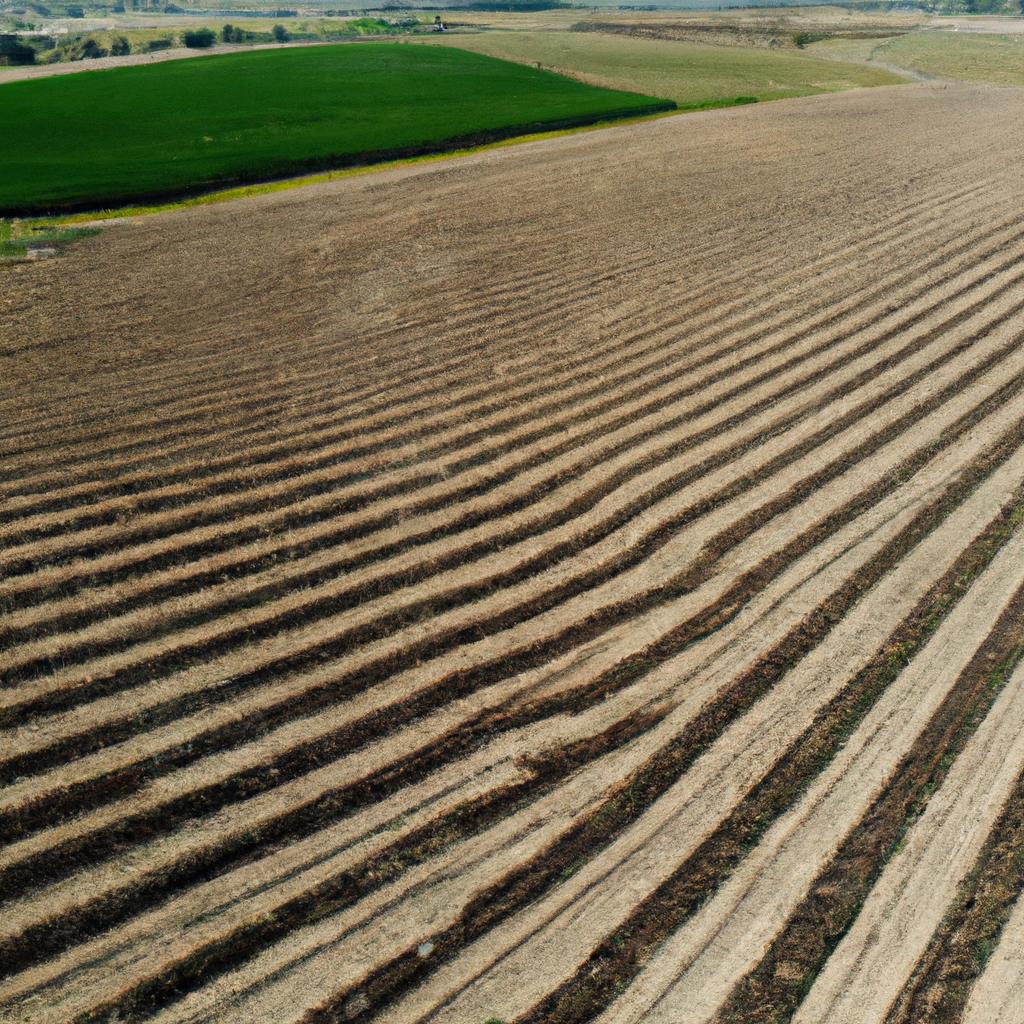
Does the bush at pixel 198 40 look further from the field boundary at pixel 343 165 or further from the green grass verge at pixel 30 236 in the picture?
the green grass verge at pixel 30 236

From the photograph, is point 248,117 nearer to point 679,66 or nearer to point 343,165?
point 343,165

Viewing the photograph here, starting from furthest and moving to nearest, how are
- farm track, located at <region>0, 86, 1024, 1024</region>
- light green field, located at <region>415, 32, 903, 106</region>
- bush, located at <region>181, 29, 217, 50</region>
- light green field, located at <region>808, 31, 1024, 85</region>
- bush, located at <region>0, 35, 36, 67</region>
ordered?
bush, located at <region>181, 29, 217, 50</region> < bush, located at <region>0, 35, 36, 67</region> < light green field, located at <region>808, 31, 1024, 85</region> < light green field, located at <region>415, 32, 903, 106</region> < farm track, located at <region>0, 86, 1024, 1024</region>

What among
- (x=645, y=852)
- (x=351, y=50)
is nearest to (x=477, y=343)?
(x=645, y=852)

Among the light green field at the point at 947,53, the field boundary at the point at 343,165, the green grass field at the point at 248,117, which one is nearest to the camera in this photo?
the field boundary at the point at 343,165

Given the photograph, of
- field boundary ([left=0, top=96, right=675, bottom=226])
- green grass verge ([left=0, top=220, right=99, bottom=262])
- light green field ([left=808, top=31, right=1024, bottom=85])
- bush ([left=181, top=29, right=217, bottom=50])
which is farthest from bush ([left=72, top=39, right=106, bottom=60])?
light green field ([left=808, top=31, right=1024, bottom=85])

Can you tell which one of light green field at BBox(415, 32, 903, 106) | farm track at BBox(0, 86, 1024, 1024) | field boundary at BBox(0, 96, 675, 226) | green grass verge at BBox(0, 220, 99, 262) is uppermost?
light green field at BBox(415, 32, 903, 106)

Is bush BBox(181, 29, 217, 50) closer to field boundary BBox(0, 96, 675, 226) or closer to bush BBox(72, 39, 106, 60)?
bush BBox(72, 39, 106, 60)

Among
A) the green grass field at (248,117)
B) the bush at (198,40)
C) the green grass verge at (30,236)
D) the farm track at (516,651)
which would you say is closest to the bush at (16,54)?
the bush at (198,40)
